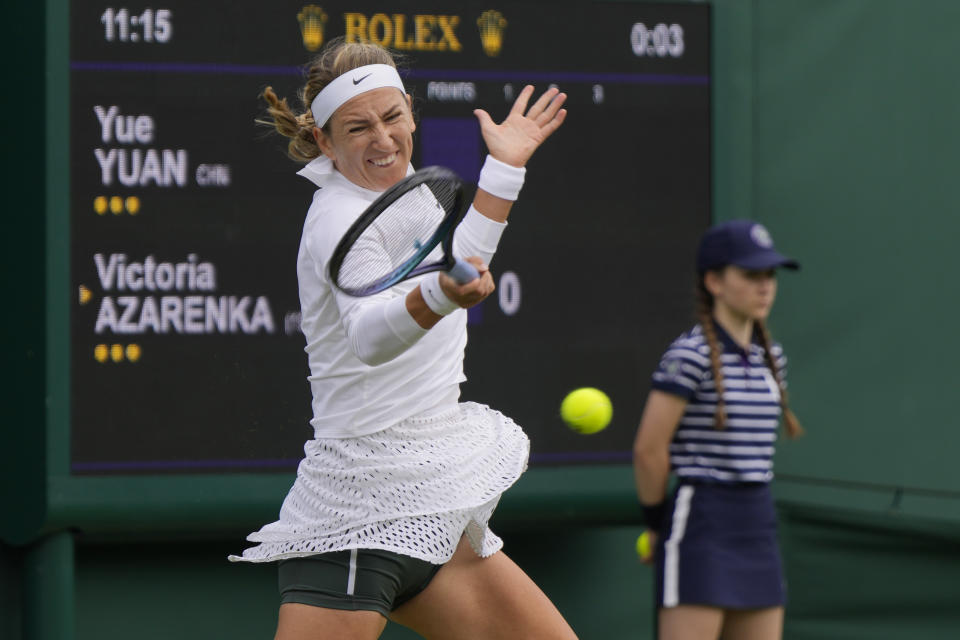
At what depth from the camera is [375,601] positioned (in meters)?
2.75

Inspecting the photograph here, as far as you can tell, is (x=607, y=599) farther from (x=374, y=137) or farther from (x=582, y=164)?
(x=374, y=137)

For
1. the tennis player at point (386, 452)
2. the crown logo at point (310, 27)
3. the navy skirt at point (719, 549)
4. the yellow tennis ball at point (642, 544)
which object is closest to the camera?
the tennis player at point (386, 452)

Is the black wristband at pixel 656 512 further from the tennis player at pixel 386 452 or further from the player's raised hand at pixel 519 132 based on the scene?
the player's raised hand at pixel 519 132

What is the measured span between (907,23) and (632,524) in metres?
1.73

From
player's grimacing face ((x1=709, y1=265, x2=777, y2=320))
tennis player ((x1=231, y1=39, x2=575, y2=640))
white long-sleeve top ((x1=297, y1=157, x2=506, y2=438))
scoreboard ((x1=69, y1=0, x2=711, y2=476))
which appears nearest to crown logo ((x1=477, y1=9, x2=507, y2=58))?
scoreboard ((x1=69, y1=0, x2=711, y2=476))

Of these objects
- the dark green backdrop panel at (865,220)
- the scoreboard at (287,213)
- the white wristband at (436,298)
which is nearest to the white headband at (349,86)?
the white wristband at (436,298)

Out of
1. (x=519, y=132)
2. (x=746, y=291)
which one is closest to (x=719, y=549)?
(x=746, y=291)

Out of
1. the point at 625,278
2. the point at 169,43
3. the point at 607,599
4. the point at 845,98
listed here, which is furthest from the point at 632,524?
the point at 169,43

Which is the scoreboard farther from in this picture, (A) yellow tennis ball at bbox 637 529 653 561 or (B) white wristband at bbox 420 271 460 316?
(B) white wristband at bbox 420 271 460 316

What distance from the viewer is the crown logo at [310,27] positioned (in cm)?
429

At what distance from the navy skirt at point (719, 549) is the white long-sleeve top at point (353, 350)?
40.6 inches

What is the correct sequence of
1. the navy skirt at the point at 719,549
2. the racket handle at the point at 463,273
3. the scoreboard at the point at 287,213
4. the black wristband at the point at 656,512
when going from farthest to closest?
1. the scoreboard at the point at 287,213
2. the black wristband at the point at 656,512
3. the navy skirt at the point at 719,549
4. the racket handle at the point at 463,273

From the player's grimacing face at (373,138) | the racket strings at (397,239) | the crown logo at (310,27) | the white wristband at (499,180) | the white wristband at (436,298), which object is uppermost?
the crown logo at (310,27)

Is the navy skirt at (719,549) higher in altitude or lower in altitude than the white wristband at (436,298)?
lower
